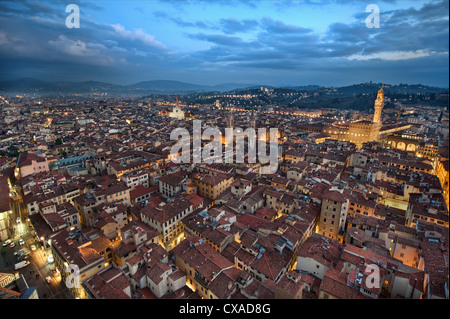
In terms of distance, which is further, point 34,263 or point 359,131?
point 359,131

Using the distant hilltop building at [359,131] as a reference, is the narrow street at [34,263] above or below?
below

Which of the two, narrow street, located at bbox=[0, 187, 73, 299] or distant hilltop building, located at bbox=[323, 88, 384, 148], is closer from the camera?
narrow street, located at bbox=[0, 187, 73, 299]

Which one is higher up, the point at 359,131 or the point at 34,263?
the point at 359,131

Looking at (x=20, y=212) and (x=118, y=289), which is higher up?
(x=118, y=289)

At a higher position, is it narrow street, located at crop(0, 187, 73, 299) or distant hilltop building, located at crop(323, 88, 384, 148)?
distant hilltop building, located at crop(323, 88, 384, 148)

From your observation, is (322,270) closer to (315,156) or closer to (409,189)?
(409,189)

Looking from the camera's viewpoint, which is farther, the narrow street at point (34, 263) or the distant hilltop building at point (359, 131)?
the distant hilltop building at point (359, 131)
